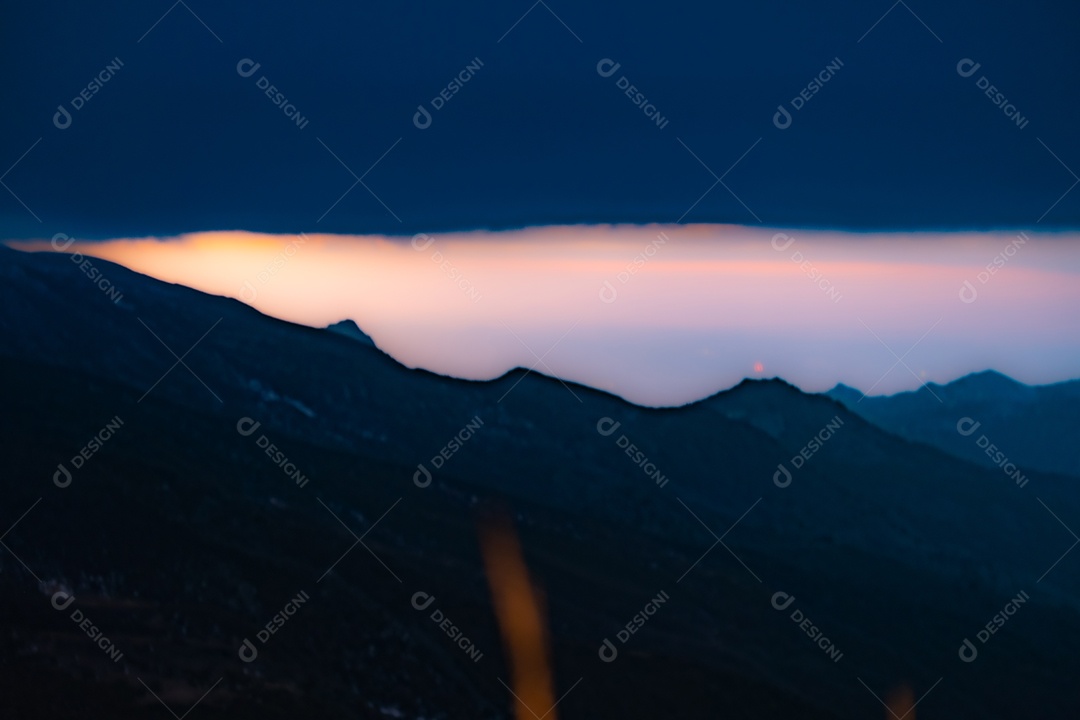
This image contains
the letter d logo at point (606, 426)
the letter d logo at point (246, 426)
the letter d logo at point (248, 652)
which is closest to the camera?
the letter d logo at point (248, 652)

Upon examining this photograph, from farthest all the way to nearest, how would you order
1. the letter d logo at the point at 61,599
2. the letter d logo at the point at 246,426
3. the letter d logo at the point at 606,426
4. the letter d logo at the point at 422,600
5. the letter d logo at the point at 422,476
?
the letter d logo at the point at 606,426
the letter d logo at the point at 422,476
the letter d logo at the point at 246,426
the letter d logo at the point at 422,600
the letter d logo at the point at 61,599

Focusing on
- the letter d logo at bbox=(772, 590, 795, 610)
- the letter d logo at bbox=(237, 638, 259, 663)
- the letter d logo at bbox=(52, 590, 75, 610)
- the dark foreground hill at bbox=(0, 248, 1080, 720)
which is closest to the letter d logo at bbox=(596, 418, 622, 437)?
the dark foreground hill at bbox=(0, 248, 1080, 720)

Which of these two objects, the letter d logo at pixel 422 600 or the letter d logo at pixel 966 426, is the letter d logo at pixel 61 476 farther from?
the letter d logo at pixel 966 426

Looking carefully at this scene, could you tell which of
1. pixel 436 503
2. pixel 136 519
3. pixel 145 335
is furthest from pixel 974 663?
pixel 145 335

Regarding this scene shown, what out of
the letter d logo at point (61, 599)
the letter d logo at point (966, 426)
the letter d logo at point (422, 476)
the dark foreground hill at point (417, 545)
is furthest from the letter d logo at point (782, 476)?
the letter d logo at point (966, 426)

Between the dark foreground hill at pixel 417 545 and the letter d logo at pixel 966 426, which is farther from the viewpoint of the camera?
the letter d logo at pixel 966 426

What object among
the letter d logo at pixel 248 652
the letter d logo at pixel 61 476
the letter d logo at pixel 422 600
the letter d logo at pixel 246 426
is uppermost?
the letter d logo at pixel 422 600

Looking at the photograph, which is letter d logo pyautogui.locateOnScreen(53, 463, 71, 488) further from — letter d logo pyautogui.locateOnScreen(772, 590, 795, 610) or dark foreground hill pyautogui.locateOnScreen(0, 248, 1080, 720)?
letter d logo pyautogui.locateOnScreen(772, 590, 795, 610)
